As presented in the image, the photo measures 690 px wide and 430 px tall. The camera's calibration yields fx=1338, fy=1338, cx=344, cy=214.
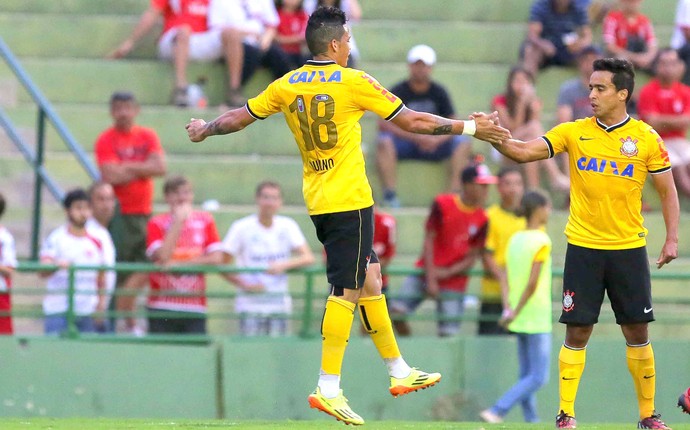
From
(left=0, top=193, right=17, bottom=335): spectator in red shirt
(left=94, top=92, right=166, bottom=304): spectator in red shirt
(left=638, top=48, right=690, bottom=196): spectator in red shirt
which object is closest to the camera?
(left=0, top=193, right=17, bottom=335): spectator in red shirt

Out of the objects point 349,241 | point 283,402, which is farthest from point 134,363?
point 349,241

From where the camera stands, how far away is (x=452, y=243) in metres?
12.9

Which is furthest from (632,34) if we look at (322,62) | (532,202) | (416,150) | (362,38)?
(322,62)

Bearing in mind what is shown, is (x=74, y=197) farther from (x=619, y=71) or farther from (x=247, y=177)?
(x=619, y=71)

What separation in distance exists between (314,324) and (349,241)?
501cm

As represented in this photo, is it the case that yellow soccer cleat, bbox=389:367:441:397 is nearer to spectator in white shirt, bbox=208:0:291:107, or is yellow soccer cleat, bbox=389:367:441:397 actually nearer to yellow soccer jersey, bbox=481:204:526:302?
yellow soccer jersey, bbox=481:204:526:302

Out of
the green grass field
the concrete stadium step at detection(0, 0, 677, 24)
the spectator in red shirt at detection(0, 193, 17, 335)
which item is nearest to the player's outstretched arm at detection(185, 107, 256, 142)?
the green grass field

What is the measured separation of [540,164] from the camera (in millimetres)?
14547

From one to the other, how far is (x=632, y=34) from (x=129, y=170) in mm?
6286

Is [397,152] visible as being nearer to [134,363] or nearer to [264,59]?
[264,59]

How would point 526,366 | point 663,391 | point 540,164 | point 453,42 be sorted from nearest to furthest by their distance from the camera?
point 526,366
point 663,391
point 540,164
point 453,42

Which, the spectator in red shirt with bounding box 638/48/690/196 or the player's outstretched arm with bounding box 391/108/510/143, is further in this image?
the spectator in red shirt with bounding box 638/48/690/196

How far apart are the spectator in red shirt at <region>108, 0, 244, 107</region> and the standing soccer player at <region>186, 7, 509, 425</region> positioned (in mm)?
6890

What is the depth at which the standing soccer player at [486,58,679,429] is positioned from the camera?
8.16 meters
